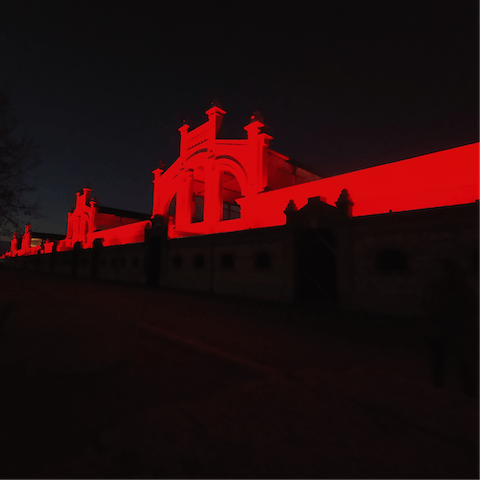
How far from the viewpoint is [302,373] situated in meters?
3.68

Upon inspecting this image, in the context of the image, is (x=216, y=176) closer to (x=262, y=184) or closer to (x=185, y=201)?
(x=185, y=201)

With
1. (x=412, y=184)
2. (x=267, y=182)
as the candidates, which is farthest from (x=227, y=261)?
(x=412, y=184)

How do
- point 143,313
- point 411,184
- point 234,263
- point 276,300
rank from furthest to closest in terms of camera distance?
point 234,263, point 276,300, point 411,184, point 143,313

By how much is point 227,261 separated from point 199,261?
94.6 inches

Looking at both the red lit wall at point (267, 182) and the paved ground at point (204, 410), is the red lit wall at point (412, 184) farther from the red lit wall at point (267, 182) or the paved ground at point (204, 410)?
the paved ground at point (204, 410)

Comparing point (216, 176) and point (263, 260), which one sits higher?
point (216, 176)

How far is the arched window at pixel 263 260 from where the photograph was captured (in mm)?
12633

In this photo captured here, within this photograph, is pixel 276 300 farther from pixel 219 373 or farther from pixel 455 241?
pixel 219 373

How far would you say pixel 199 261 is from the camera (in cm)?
1638

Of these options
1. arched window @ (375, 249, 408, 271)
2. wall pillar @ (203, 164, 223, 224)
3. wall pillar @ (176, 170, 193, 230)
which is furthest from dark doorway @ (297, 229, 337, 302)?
wall pillar @ (176, 170, 193, 230)

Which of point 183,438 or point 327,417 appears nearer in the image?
point 183,438

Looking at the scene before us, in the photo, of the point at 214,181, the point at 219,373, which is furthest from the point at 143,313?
the point at 214,181

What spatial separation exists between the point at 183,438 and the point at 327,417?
1.31 meters

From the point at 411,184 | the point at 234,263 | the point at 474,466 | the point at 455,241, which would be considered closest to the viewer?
the point at 474,466
